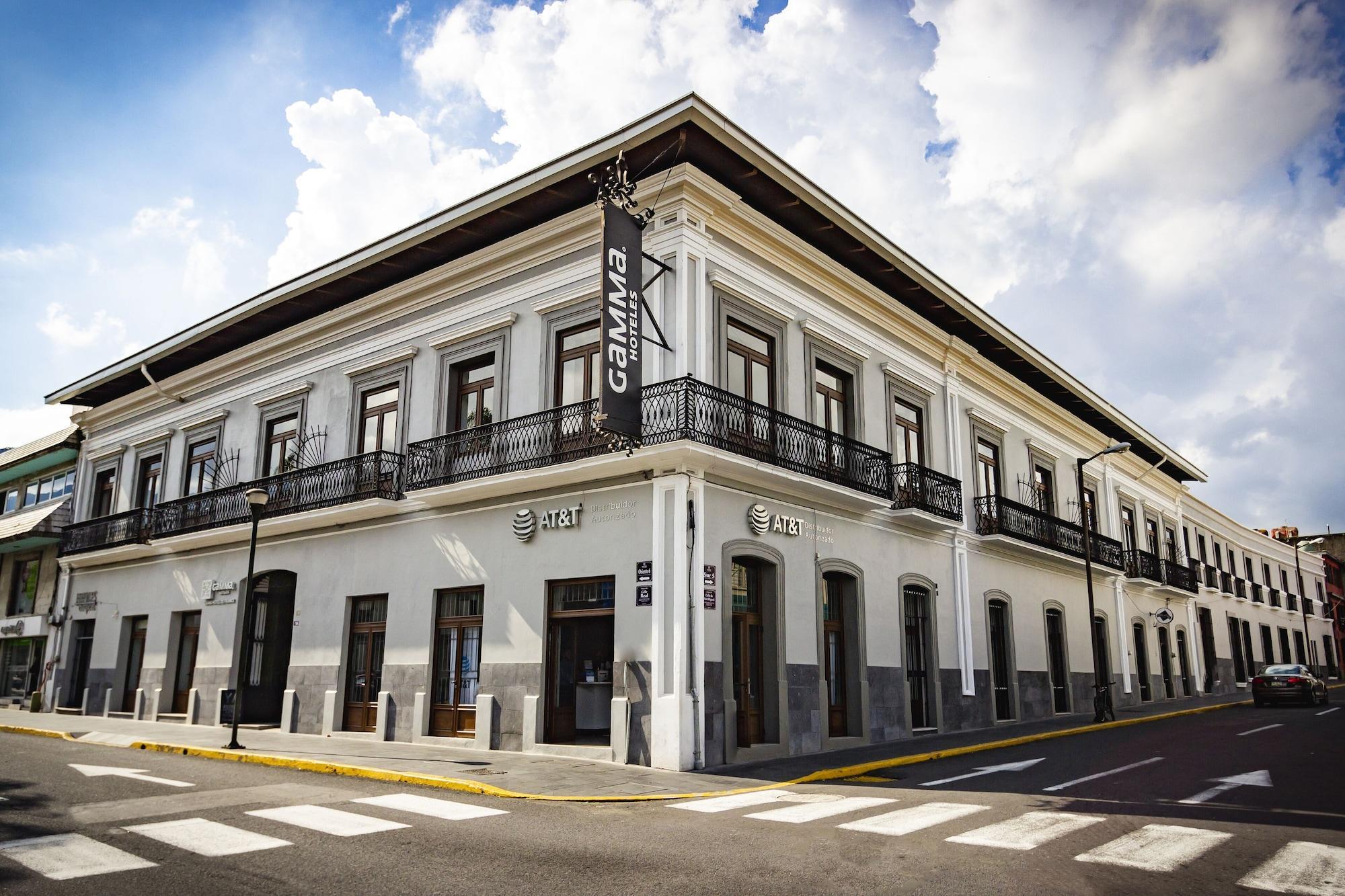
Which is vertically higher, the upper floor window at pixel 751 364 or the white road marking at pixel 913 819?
the upper floor window at pixel 751 364

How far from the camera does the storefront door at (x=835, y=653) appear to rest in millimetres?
16156

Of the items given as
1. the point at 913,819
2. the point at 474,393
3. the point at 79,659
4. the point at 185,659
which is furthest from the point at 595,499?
the point at 79,659

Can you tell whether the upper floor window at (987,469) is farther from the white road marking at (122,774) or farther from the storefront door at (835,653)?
the white road marking at (122,774)

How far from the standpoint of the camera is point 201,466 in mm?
22719

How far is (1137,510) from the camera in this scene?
32.6 m

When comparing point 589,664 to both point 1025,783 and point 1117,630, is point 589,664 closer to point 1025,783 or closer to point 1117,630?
point 1025,783

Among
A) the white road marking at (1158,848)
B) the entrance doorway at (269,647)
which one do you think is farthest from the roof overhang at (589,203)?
the white road marking at (1158,848)

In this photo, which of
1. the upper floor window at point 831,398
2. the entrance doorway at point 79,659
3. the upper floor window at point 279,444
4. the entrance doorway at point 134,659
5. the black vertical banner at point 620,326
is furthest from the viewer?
the entrance doorway at point 79,659

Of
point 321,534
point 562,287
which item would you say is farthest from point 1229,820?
point 321,534

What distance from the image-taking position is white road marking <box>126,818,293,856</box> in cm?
677

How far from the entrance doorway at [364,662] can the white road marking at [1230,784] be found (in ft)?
43.7

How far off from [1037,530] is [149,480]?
24.0 m

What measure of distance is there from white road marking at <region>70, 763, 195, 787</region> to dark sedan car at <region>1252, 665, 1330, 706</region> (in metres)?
30.8

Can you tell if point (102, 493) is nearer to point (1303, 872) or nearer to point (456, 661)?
point (456, 661)
